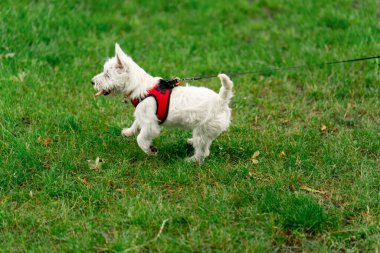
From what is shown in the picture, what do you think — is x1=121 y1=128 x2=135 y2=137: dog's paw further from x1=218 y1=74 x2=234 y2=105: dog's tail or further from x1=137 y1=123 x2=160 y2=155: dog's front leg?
x1=218 y1=74 x2=234 y2=105: dog's tail

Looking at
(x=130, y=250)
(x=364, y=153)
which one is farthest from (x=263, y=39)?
(x=130, y=250)

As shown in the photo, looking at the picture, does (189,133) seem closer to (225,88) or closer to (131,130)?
(131,130)

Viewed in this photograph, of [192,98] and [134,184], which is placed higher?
[192,98]

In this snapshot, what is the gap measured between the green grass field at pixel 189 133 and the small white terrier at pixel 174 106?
0.90 feet

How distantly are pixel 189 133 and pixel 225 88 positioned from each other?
120cm

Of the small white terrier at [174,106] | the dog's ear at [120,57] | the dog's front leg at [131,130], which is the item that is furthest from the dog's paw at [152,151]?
Answer: the dog's ear at [120,57]

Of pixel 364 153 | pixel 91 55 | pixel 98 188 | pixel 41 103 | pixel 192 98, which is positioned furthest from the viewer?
pixel 91 55

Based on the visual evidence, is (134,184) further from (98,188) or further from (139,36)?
(139,36)

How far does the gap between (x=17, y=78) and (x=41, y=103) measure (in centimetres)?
72

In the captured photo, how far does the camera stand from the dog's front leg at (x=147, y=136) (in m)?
5.17

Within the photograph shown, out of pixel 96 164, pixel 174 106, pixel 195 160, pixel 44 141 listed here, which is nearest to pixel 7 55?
pixel 44 141

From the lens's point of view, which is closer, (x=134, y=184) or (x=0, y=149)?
(x=134, y=184)

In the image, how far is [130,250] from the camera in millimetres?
4008

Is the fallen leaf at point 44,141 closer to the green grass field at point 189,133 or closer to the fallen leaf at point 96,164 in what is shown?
→ the green grass field at point 189,133
